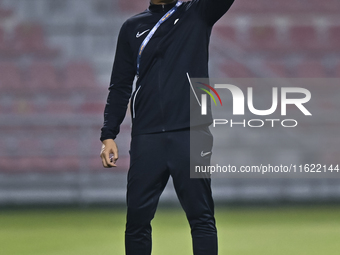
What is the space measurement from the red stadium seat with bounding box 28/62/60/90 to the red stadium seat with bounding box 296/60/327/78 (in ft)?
6.89

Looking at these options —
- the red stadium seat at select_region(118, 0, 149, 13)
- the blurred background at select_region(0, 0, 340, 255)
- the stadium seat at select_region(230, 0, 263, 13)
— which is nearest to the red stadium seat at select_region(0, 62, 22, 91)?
the blurred background at select_region(0, 0, 340, 255)

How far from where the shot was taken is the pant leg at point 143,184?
1480 mm

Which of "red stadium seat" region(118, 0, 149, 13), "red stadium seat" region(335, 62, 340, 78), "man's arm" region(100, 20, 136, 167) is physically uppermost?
"red stadium seat" region(118, 0, 149, 13)

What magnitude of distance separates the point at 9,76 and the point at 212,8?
3.56m

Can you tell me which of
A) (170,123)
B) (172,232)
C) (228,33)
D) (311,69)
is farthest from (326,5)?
(170,123)

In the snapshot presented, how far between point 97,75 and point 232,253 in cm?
272

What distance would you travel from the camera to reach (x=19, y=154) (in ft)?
14.6

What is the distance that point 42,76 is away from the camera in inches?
188

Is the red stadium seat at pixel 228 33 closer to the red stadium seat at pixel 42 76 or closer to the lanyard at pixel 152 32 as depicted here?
the red stadium seat at pixel 42 76

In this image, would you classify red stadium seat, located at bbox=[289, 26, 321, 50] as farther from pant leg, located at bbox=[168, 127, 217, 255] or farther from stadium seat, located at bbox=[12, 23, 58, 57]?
pant leg, located at bbox=[168, 127, 217, 255]

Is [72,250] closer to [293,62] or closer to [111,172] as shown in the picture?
[111,172]

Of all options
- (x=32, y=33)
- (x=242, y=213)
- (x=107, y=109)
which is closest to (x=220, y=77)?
(x=242, y=213)

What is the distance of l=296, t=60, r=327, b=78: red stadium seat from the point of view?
15.8 ft

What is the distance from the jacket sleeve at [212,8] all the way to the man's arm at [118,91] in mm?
238
